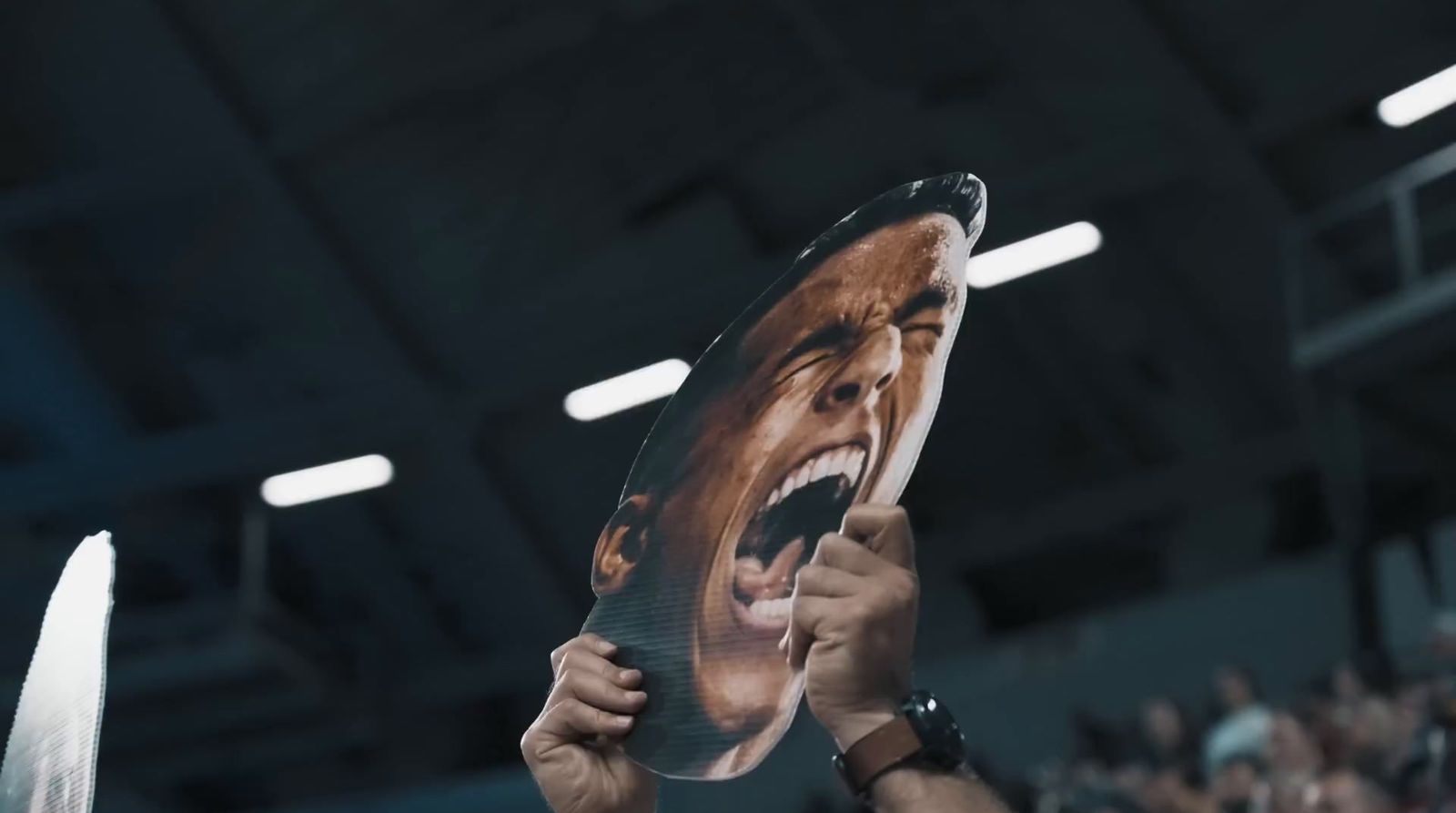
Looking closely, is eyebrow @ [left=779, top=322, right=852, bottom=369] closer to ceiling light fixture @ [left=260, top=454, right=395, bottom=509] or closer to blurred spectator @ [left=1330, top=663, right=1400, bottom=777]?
blurred spectator @ [left=1330, top=663, right=1400, bottom=777]

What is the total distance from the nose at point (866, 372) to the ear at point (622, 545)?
0.58 feet

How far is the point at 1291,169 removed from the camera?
27.8 ft

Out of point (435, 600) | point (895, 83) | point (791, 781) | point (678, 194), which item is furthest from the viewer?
point (435, 600)

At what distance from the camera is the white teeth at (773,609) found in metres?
1.30

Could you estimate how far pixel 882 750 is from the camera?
1274 millimetres

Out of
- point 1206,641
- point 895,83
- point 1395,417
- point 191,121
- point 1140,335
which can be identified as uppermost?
point 191,121

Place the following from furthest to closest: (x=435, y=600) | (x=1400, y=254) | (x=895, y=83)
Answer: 1. (x=435, y=600)
2. (x=895, y=83)
3. (x=1400, y=254)

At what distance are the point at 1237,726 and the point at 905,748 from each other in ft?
18.0

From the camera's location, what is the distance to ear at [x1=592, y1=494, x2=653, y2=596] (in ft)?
4.58

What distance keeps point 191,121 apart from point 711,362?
24.8 ft

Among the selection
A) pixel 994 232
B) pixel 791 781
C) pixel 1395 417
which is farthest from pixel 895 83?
pixel 791 781

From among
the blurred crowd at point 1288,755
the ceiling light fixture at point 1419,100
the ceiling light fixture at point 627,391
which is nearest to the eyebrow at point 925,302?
the blurred crowd at point 1288,755

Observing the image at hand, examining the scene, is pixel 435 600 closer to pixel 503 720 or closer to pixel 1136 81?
pixel 503 720

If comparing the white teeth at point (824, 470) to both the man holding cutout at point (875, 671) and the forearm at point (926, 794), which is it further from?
the forearm at point (926, 794)
